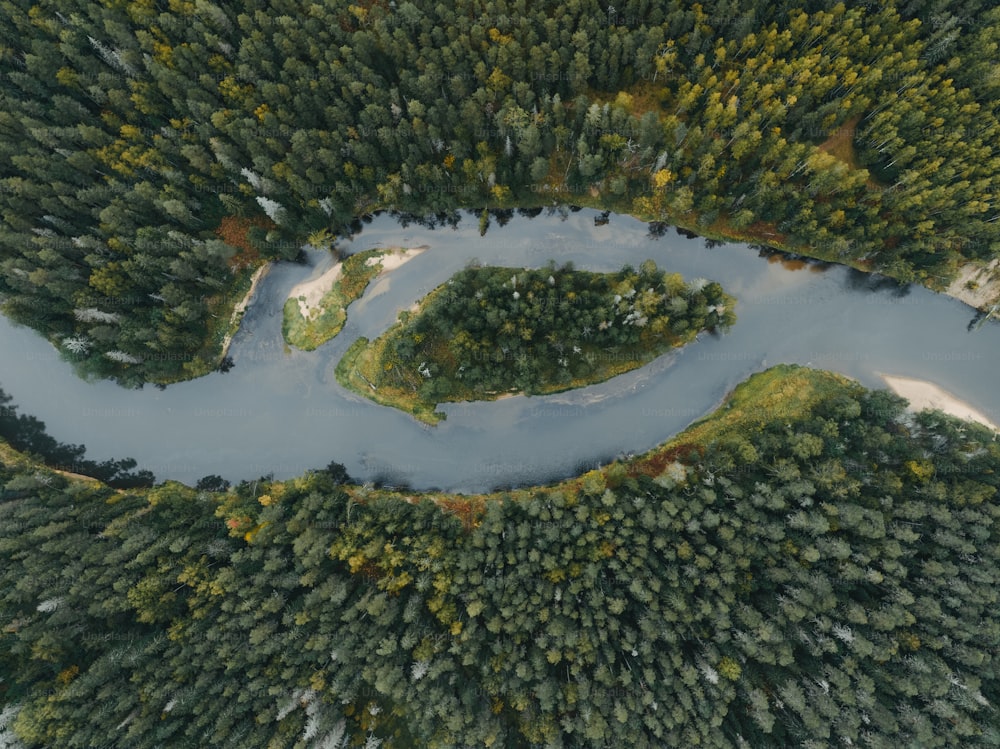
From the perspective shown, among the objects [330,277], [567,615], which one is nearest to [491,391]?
[567,615]

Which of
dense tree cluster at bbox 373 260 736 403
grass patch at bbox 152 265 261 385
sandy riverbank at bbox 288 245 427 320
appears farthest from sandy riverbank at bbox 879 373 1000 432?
grass patch at bbox 152 265 261 385

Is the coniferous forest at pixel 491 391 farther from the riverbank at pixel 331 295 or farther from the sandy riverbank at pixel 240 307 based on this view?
the riverbank at pixel 331 295

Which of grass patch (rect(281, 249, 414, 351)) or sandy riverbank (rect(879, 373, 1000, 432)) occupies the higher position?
grass patch (rect(281, 249, 414, 351))

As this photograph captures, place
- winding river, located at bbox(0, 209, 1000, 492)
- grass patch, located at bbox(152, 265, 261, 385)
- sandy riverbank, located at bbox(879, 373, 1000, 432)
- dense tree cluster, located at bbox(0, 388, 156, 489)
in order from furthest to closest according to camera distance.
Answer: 1. dense tree cluster, located at bbox(0, 388, 156, 489)
2. grass patch, located at bbox(152, 265, 261, 385)
3. winding river, located at bbox(0, 209, 1000, 492)
4. sandy riverbank, located at bbox(879, 373, 1000, 432)

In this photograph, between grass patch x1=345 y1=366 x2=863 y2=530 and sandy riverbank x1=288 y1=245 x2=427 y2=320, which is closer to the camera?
grass patch x1=345 y1=366 x2=863 y2=530

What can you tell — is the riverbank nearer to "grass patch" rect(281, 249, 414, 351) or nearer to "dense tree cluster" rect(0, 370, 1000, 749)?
"grass patch" rect(281, 249, 414, 351)

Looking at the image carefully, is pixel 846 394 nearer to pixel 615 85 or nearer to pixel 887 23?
pixel 887 23

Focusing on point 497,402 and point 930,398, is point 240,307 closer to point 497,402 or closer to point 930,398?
point 497,402

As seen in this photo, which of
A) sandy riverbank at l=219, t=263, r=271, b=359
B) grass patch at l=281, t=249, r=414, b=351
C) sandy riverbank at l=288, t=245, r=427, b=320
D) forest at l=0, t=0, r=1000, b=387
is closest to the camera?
forest at l=0, t=0, r=1000, b=387
